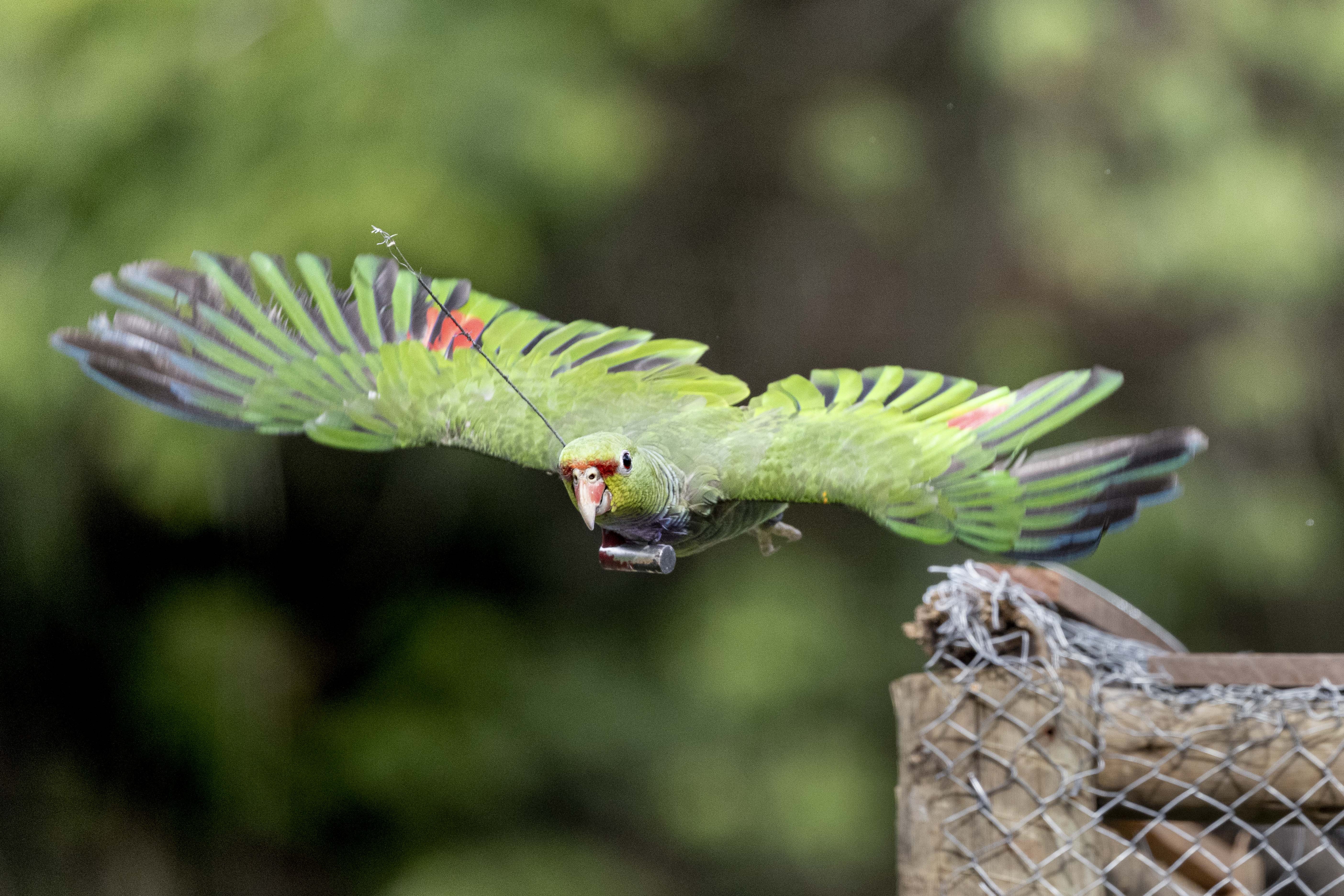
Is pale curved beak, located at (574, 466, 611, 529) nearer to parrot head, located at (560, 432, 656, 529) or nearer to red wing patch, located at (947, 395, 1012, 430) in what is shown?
parrot head, located at (560, 432, 656, 529)

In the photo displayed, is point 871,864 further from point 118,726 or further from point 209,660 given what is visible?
point 118,726

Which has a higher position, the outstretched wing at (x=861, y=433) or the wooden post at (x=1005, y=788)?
the outstretched wing at (x=861, y=433)

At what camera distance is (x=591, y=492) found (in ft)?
2.84

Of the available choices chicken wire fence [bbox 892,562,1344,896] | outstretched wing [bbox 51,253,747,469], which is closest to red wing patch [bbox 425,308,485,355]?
outstretched wing [bbox 51,253,747,469]

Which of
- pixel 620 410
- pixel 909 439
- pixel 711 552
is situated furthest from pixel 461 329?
pixel 711 552

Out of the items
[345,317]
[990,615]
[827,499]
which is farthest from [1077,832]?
[345,317]

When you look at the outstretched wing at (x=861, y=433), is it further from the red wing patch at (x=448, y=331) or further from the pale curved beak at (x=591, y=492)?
the red wing patch at (x=448, y=331)

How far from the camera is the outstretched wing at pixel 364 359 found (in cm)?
121

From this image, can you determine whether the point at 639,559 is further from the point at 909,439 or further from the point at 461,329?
the point at 909,439

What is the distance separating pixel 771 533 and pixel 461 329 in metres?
0.63

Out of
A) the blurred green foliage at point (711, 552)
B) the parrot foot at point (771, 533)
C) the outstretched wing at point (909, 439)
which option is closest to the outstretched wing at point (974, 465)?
the outstretched wing at point (909, 439)

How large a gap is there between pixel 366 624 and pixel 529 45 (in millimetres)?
1552

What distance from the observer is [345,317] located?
136cm

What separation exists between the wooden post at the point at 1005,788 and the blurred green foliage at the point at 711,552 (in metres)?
1.72
